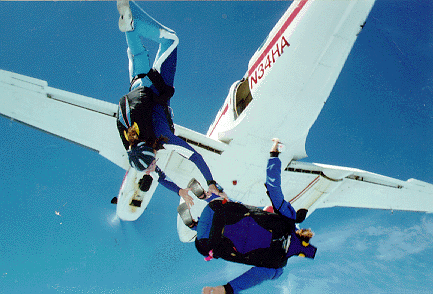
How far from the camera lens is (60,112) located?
7.31m

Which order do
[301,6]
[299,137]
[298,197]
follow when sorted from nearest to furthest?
1. [301,6]
2. [299,137]
3. [298,197]

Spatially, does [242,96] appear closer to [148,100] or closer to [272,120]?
[272,120]

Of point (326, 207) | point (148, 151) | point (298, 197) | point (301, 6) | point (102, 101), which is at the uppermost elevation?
point (301, 6)

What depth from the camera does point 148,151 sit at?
15.2 feet

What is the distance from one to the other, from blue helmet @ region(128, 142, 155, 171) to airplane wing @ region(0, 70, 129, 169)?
138 inches

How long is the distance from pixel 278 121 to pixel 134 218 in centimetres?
656

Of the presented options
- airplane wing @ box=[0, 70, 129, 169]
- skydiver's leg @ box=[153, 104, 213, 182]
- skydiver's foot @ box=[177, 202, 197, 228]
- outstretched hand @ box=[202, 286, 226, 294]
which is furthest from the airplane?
outstretched hand @ box=[202, 286, 226, 294]

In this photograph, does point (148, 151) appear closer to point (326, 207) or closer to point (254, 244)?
point (254, 244)

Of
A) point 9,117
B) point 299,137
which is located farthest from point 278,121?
point 9,117

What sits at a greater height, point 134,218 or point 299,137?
point 299,137

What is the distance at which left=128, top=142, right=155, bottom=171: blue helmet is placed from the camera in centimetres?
459

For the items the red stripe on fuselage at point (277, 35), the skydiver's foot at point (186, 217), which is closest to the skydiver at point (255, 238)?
the skydiver's foot at point (186, 217)

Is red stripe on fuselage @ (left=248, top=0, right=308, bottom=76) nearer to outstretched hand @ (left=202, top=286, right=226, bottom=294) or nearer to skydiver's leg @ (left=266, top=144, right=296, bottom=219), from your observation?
skydiver's leg @ (left=266, top=144, right=296, bottom=219)

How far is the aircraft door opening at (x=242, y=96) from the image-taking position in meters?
8.19
